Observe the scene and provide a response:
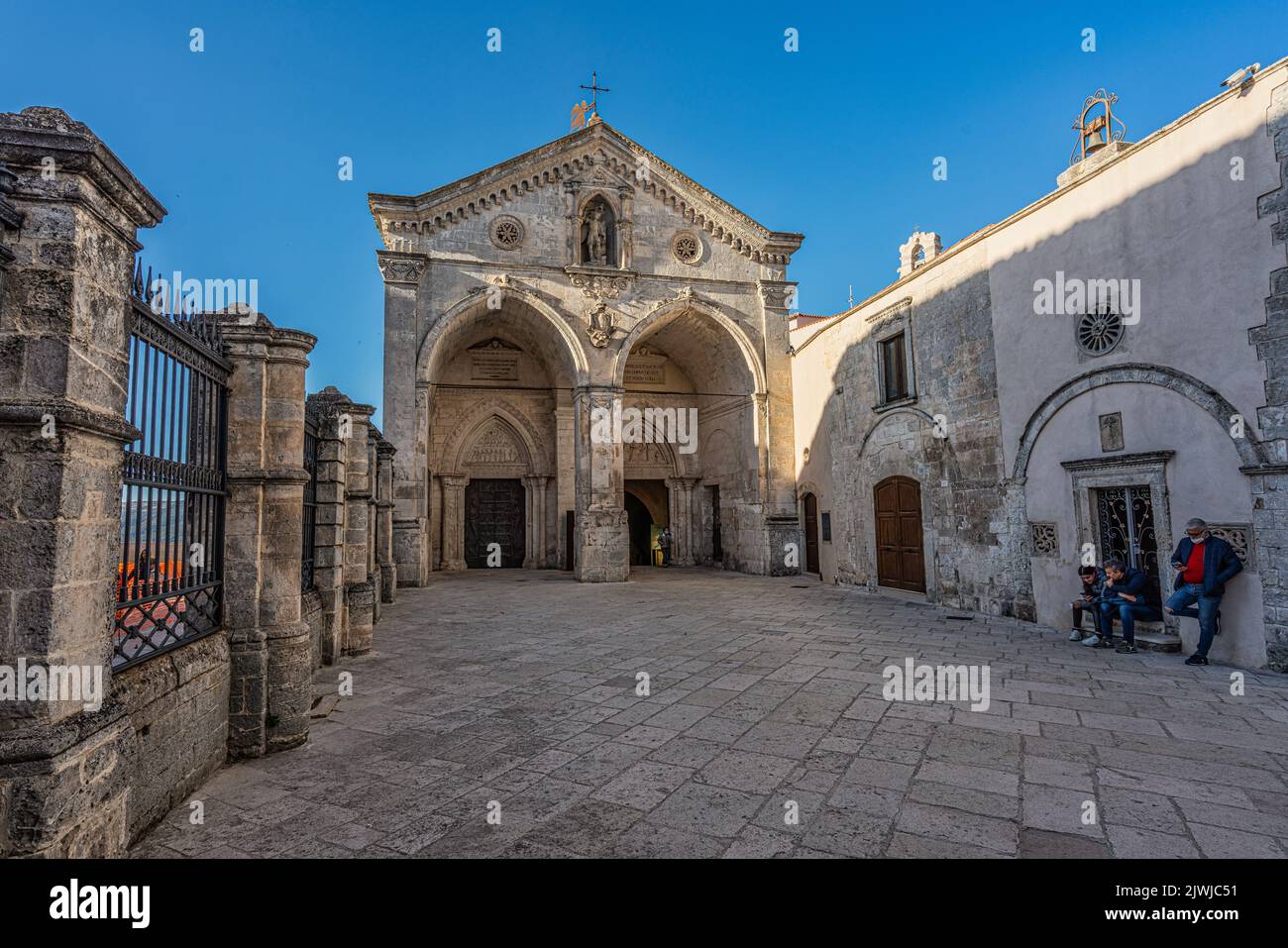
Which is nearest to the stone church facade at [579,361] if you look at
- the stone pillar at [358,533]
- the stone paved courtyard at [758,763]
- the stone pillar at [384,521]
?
the stone pillar at [384,521]

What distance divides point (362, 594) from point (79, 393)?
5.24 metres

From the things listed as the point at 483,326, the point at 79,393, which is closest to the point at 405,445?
the point at 483,326

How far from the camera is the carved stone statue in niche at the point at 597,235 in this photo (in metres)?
17.1

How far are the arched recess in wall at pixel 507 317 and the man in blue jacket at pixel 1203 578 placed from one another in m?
12.4

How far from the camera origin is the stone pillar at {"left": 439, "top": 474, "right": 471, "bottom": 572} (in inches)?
745

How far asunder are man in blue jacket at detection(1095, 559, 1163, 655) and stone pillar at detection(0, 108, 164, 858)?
9.01 meters

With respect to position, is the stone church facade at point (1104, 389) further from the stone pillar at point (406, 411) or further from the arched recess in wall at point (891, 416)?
the stone pillar at point (406, 411)

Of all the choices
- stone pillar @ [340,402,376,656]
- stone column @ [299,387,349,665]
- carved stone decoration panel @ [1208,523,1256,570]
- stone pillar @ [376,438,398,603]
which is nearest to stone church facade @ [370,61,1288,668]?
carved stone decoration panel @ [1208,523,1256,570]

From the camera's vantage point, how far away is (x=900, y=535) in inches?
490

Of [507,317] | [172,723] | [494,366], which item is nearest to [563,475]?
[494,366]

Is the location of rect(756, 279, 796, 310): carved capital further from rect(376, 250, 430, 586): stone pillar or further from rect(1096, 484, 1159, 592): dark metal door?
rect(1096, 484, 1159, 592): dark metal door

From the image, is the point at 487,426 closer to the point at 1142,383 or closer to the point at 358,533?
the point at 358,533

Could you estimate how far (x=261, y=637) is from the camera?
4277mm

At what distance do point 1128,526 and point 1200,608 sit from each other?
4.73ft
